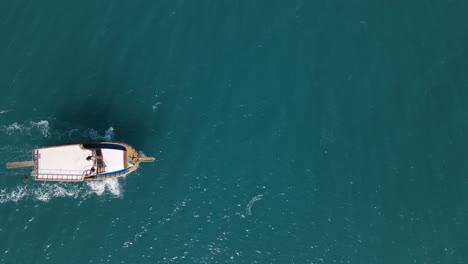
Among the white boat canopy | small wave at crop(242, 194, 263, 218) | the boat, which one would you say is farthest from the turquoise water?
the white boat canopy

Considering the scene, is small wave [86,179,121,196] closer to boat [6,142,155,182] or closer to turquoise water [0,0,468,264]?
turquoise water [0,0,468,264]

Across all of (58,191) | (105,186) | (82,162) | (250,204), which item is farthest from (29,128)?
(250,204)

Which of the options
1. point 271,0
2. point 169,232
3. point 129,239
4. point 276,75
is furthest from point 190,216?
point 271,0

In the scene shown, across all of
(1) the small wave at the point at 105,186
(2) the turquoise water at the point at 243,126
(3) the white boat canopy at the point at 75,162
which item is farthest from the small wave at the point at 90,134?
(1) the small wave at the point at 105,186

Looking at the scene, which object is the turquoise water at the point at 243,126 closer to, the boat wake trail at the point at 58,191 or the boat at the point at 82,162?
the boat wake trail at the point at 58,191

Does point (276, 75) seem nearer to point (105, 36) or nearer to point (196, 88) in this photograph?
point (196, 88)
